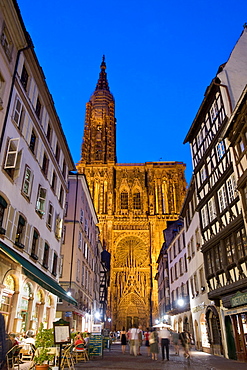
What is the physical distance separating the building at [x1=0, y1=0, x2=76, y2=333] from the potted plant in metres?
3.77

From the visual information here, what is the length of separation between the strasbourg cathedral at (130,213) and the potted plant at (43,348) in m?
45.5

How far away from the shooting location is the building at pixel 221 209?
14.7 meters

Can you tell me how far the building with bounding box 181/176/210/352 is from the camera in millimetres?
19984

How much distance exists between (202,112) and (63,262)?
14322 millimetres

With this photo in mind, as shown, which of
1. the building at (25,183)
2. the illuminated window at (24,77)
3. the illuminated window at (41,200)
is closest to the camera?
the building at (25,183)

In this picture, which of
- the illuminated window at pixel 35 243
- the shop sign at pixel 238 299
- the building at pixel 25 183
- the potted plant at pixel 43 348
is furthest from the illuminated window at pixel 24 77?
the shop sign at pixel 238 299

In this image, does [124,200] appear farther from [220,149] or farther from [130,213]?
[220,149]

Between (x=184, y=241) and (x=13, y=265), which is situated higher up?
(x=184, y=241)

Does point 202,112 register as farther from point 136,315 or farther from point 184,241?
point 136,315

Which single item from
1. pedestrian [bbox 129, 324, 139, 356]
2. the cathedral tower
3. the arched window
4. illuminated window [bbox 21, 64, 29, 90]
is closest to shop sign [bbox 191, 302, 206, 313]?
pedestrian [bbox 129, 324, 139, 356]

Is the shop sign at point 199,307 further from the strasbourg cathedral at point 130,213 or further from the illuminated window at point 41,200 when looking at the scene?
the strasbourg cathedral at point 130,213

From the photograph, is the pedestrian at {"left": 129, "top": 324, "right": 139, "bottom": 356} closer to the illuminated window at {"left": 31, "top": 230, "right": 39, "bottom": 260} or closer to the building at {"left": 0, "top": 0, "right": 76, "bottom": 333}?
the building at {"left": 0, "top": 0, "right": 76, "bottom": 333}

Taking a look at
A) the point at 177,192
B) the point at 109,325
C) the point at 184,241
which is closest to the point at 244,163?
the point at 184,241

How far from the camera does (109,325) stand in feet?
164
